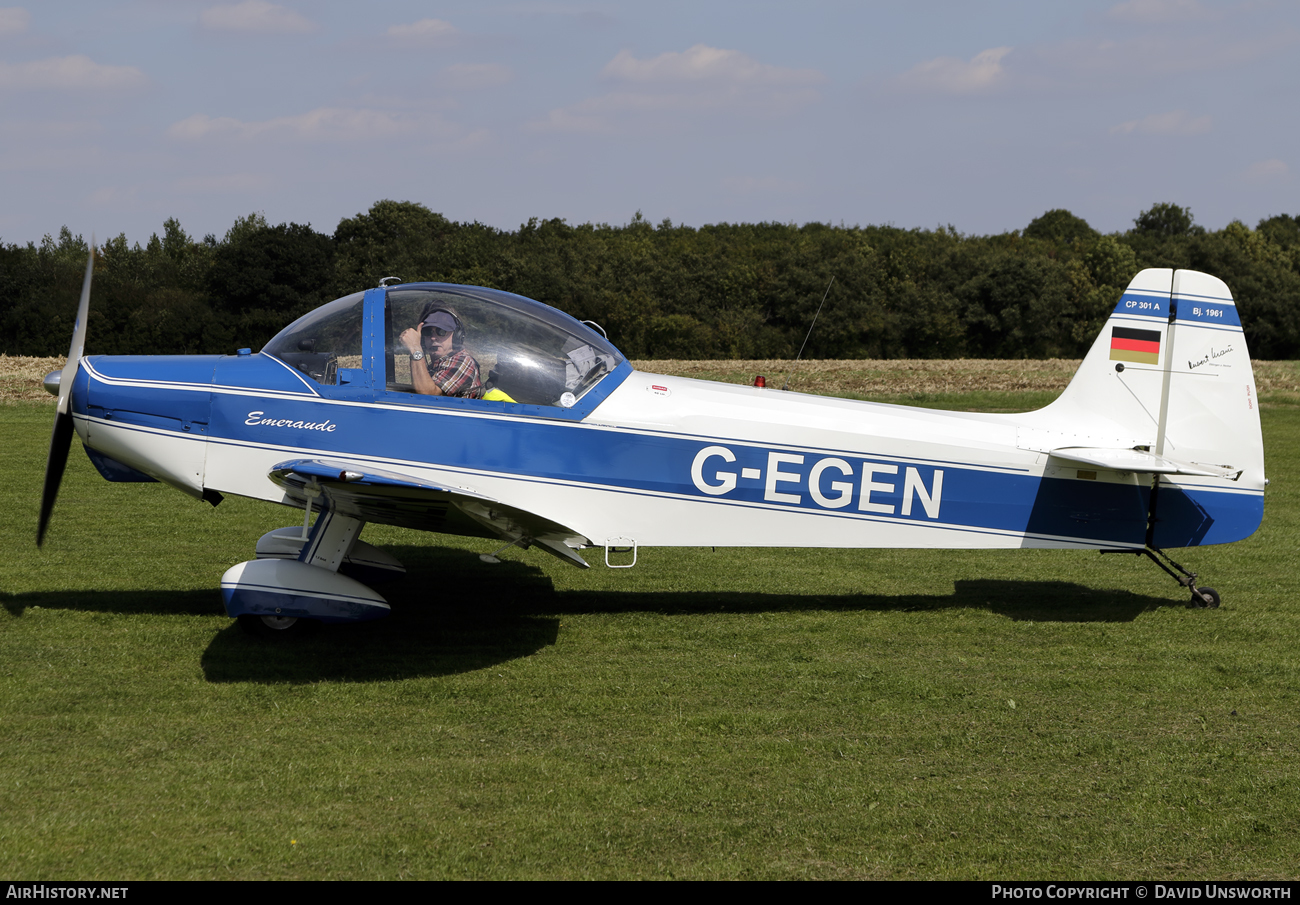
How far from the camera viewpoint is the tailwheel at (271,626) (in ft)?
19.4

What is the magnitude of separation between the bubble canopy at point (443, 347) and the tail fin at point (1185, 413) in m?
3.35

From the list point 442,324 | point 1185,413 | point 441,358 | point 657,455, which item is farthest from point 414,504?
point 1185,413

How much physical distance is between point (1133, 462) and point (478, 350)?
418 cm

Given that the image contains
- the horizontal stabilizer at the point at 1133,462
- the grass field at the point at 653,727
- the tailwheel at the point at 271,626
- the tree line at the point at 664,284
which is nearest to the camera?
the grass field at the point at 653,727

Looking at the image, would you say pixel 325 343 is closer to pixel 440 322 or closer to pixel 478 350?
pixel 440 322

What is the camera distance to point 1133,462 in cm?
610

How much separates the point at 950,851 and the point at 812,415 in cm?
317

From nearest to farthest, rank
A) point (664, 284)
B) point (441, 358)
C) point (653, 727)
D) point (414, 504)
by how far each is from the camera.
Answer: point (653, 727)
point (414, 504)
point (441, 358)
point (664, 284)

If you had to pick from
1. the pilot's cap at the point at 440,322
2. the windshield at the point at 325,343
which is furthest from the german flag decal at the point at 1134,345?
the windshield at the point at 325,343

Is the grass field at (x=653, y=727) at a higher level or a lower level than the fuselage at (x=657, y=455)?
lower

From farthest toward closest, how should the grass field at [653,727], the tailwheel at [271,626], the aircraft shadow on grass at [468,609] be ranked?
1. the tailwheel at [271,626]
2. the aircraft shadow on grass at [468,609]
3. the grass field at [653,727]

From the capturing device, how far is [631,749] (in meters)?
4.44

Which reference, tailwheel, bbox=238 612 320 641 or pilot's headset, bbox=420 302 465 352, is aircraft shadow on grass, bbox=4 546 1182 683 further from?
pilot's headset, bbox=420 302 465 352

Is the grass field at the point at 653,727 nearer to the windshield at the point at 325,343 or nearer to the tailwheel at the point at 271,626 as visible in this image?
the tailwheel at the point at 271,626
